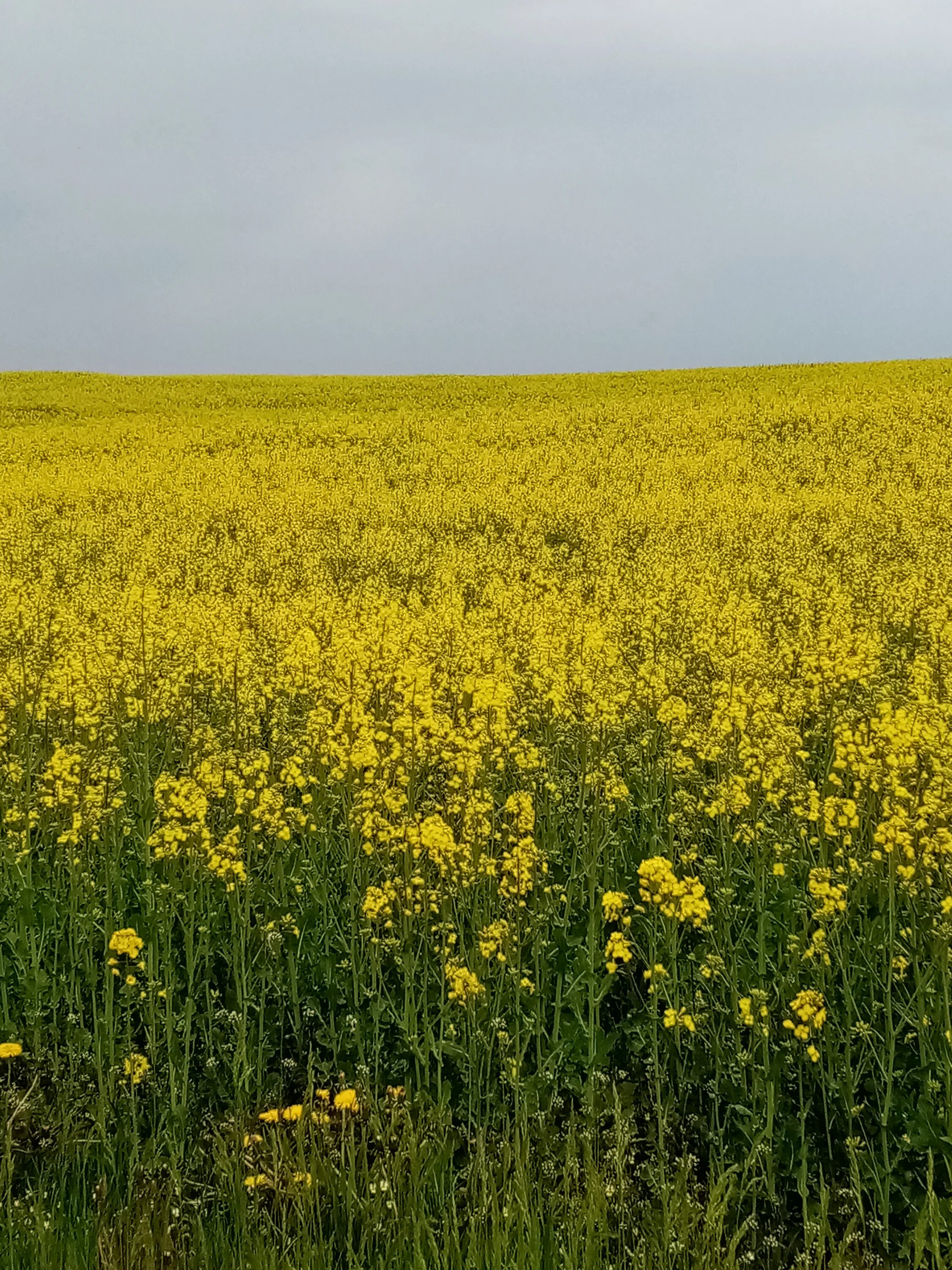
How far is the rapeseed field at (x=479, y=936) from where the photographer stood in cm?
298

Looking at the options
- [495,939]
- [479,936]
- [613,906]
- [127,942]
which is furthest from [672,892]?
[127,942]

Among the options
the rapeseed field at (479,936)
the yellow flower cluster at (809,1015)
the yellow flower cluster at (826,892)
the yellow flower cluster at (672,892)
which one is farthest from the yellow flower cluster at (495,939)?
the yellow flower cluster at (826,892)

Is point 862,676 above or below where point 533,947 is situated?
above

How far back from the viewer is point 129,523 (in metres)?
14.2

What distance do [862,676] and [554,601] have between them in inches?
134

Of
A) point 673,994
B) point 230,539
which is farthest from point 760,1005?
point 230,539

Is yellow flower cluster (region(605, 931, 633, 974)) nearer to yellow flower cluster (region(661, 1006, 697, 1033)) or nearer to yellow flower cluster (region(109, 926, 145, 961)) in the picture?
yellow flower cluster (region(661, 1006, 697, 1033))

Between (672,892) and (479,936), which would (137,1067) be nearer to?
(479,936)

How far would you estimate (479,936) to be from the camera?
3.93 m

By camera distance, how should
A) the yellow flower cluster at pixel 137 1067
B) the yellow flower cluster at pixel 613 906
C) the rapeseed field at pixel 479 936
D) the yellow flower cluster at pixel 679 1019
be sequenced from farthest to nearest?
the yellow flower cluster at pixel 137 1067 < the yellow flower cluster at pixel 613 906 < the yellow flower cluster at pixel 679 1019 < the rapeseed field at pixel 479 936

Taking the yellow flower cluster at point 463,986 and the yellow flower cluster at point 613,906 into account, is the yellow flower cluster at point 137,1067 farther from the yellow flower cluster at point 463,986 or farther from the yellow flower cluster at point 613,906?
the yellow flower cluster at point 613,906

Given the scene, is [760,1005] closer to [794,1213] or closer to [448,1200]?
[794,1213]

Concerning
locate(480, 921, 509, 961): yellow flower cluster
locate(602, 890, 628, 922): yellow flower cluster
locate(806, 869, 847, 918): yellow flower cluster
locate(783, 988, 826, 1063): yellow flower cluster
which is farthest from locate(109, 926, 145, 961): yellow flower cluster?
locate(806, 869, 847, 918): yellow flower cluster

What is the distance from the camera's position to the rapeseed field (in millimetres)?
2980
